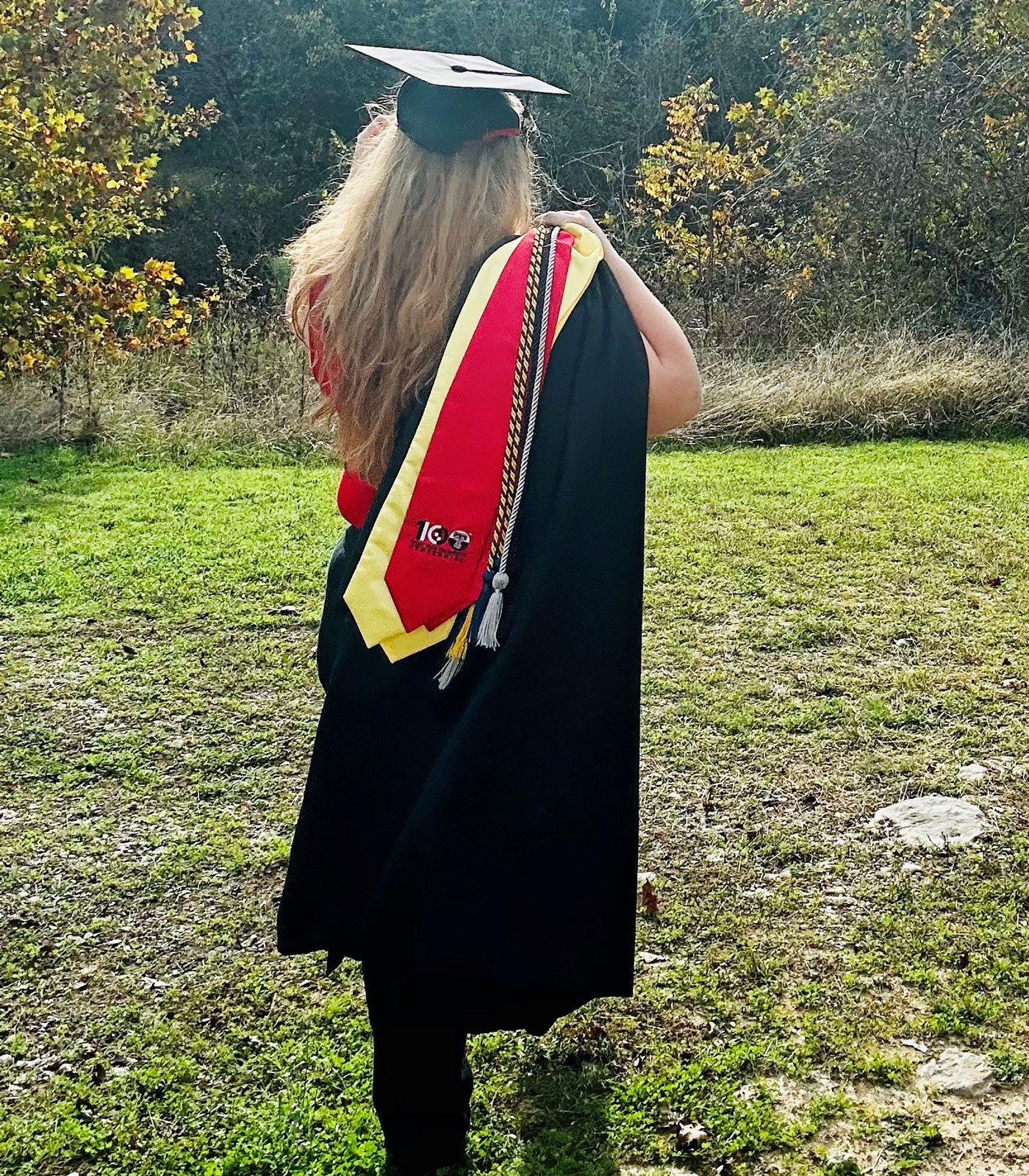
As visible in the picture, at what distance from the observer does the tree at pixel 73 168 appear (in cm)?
900

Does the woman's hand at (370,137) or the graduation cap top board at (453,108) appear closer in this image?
the graduation cap top board at (453,108)

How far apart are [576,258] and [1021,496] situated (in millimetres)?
6642

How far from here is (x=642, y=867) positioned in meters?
3.67

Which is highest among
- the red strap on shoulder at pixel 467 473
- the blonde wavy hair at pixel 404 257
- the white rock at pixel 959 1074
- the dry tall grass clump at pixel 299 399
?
the blonde wavy hair at pixel 404 257

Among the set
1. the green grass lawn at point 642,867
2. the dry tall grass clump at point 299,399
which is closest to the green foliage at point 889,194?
the dry tall grass clump at point 299,399

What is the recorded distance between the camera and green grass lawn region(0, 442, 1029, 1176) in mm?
2645

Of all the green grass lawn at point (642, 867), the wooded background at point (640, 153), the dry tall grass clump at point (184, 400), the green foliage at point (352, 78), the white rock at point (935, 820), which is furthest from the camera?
the green foliage at point (352, 78)

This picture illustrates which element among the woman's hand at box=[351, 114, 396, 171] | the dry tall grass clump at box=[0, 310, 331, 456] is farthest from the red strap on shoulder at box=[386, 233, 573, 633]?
the dry tall grass clump at box=[0, 310, 331, 456]

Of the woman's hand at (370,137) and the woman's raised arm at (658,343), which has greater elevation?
the woman's hand at (370,137)

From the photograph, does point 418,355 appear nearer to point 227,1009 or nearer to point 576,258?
point 576,258

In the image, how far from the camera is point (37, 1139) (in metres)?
2.60

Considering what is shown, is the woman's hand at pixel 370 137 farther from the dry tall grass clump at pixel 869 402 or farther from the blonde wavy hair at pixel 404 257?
the dry tall grass clump at pixel 869 402

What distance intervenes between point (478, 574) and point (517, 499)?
140 mm

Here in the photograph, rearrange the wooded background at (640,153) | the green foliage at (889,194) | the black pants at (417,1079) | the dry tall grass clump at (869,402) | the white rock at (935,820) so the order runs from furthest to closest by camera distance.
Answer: the green foliage at (889,194) < the dry tall grass clump at (869,402) < the wooded background at (640,153) < the white rock at (935,820) < the black pants at (417,1079)
